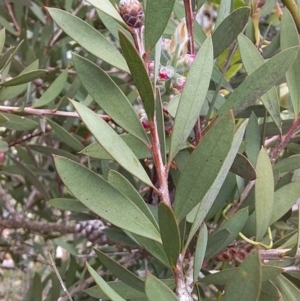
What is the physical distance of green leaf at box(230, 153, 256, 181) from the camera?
45cm

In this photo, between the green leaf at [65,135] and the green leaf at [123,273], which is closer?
the green leaf at [123,273]

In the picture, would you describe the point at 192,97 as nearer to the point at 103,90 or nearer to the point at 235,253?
the point at 103,90

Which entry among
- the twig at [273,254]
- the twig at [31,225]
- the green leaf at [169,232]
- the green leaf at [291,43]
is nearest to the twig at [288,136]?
the green leaf at [291,43]

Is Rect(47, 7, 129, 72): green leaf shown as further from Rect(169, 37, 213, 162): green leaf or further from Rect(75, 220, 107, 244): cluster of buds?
Rect(75, 220, 107, 244): cluster of buds

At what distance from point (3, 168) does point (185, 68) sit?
21.6 inches

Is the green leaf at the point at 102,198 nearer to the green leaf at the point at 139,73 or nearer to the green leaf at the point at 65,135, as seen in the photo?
the green leaf at the point at 139,73

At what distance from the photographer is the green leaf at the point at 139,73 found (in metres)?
0.34

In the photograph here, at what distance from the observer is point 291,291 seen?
43cm

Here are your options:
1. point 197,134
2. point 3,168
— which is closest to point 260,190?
point 197,134

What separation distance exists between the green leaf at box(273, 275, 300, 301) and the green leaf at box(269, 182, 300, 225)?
60mm

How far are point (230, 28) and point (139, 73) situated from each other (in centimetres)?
15

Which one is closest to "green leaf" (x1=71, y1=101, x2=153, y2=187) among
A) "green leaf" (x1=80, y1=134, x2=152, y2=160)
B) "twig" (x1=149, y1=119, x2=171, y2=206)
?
"twig" (x1=149, y1=119, x2=171, y2=206)

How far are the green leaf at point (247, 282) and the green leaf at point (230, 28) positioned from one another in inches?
9.5

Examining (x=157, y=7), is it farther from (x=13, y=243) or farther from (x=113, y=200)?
(x=13, y=243)
